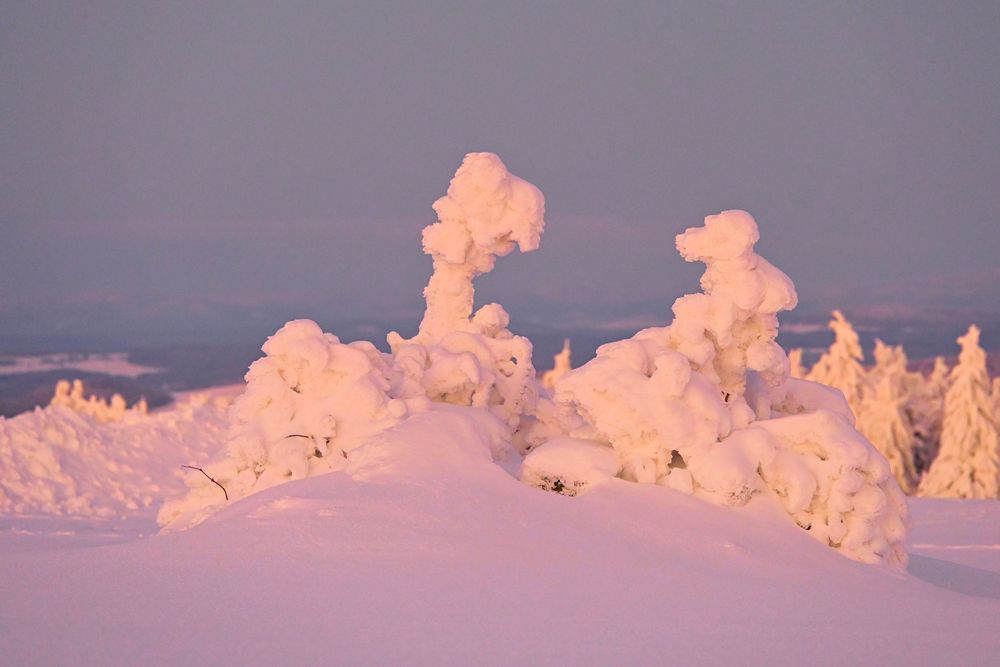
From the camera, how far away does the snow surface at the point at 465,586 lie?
4.82 meters

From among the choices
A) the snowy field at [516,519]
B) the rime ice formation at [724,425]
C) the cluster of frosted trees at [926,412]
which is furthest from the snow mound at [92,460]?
the cluster of frosted trees at [926,412]

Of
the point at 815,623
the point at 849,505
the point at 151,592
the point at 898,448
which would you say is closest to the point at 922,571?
the point at 849,505

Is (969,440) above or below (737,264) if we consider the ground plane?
below

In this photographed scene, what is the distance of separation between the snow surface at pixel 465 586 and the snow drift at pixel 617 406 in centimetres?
38

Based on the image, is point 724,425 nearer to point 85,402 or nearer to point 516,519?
point 516,519

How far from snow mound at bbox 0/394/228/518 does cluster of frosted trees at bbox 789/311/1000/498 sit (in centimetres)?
1600

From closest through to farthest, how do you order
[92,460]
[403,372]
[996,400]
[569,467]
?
[569,467], [403,372], [92,460], [996,400]

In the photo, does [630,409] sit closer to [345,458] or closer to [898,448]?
[345,458]

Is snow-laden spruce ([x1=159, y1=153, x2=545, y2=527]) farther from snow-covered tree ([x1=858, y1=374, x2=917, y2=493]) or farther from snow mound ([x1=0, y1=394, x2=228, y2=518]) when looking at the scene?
snow-covered tree ([x1=858, y1=374, x2=917, y2=493])

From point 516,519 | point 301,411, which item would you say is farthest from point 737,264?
point 301,411

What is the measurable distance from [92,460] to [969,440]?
86.3ft

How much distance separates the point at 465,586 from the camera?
18.3 feet

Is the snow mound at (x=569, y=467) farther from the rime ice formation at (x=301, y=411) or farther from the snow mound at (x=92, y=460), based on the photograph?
the snow mound at (x=92, y=460)

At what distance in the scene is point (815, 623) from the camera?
5641 mm
